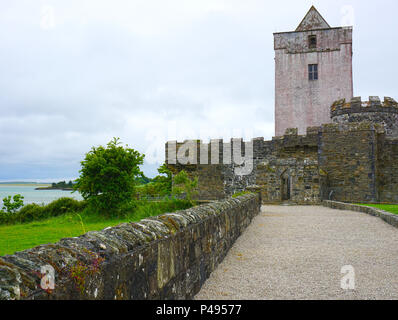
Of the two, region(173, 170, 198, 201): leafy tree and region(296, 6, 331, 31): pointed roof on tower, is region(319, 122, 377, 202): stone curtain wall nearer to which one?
region(173, 170, 198, 201): leafy tree

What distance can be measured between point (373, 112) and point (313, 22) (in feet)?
37.0

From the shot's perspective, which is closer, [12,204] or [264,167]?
[12,204]

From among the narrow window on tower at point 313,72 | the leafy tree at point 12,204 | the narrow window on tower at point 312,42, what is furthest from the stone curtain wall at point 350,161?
the leafy tree at point 12,204

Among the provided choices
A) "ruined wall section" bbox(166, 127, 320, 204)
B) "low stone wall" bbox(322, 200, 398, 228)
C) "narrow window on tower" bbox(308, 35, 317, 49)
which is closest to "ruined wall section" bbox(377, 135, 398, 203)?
"ruined wall section" bbox(166, 127, 320, 204)

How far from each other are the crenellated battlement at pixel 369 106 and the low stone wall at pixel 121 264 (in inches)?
776

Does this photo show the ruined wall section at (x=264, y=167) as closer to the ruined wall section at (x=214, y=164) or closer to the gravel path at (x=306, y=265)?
the ruined wall section at (x=214, y=164)

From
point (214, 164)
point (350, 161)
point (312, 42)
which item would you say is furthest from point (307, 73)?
point (350, 161)

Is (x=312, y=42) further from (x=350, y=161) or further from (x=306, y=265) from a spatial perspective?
(x=306, y=265)

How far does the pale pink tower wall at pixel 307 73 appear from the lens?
91.6ft

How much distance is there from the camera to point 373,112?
2120 centimetres

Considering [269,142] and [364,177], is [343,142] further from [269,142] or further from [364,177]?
[269,142]

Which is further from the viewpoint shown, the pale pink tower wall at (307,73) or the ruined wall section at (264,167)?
the pale pink tower wall at (307,73)

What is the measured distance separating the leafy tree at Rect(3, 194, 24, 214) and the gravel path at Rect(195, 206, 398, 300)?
13073 millimetres
